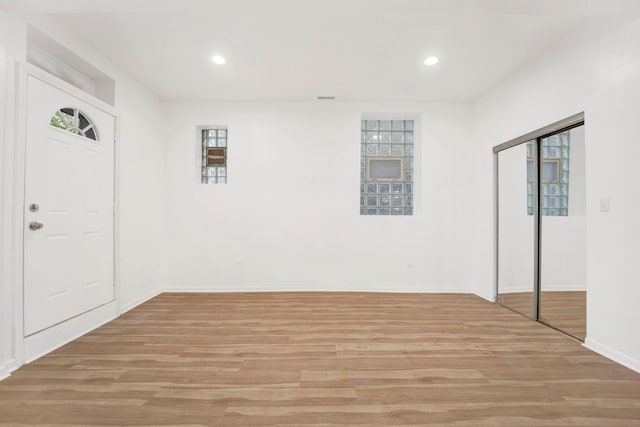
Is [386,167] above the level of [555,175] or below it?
above

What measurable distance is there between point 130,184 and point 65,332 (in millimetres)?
1687

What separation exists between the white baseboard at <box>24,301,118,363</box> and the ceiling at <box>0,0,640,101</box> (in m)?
2.46

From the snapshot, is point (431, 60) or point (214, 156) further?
point (214, 156)

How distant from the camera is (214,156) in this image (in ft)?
13.9

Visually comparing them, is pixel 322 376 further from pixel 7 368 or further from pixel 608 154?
pixel 608 154

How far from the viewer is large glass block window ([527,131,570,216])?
8.70 feet

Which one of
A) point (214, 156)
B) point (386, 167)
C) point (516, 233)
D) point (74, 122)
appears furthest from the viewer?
point (386, 167)

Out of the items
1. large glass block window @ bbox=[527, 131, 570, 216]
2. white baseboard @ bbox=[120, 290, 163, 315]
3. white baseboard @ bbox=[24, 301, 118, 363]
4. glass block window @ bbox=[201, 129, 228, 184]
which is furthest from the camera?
glass block window @ bbox=[201, 129, 228, 184]

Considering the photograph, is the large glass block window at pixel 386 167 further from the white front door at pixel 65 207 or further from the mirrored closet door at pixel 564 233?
the white front door at pixel 65 207

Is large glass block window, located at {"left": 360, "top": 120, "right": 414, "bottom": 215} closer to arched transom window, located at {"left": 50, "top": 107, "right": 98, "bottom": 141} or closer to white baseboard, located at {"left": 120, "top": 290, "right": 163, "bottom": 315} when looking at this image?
white baseboard, located at {"left": 120, "top": 290, "right": 163, "bottom": 315}

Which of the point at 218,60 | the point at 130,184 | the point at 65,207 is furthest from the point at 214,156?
the point at 65,207

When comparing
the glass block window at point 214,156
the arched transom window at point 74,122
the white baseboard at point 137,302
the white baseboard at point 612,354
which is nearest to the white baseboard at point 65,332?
the white baseboard at point 137,302

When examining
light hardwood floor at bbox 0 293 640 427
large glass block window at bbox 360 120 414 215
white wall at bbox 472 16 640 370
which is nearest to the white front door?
light hardwood floor at bbox 0 293 640 427

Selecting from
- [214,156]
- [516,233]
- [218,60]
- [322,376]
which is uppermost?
[218,60]
